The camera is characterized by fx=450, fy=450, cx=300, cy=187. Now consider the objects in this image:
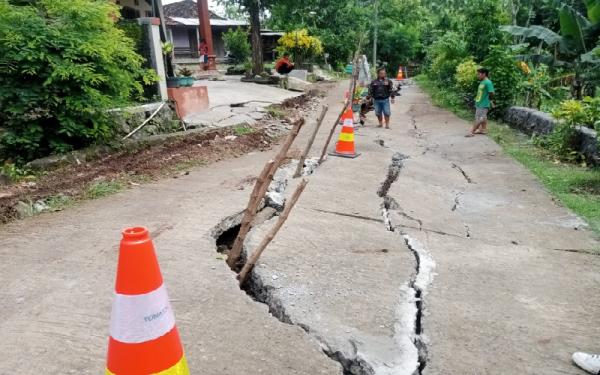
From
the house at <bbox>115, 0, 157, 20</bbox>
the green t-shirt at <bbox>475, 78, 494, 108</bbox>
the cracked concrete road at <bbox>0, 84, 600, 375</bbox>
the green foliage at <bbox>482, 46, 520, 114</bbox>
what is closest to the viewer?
the cracked concrete road at <bbox>0, 84, 600, 375</bbox>

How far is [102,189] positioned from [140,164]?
1.00 metres

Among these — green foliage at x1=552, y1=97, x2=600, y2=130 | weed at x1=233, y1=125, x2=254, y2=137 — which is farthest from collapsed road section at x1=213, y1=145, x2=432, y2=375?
green foliage at x1=552, y1=97, x2=600, y2=130

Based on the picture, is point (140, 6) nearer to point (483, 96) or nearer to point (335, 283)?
point (483, 96)

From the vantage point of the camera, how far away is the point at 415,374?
6.62 feet

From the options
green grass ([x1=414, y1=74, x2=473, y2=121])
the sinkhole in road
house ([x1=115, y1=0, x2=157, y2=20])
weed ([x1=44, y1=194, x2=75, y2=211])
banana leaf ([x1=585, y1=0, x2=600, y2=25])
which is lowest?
green grass ([x1=414, y1=74, x2=473, y2=121])

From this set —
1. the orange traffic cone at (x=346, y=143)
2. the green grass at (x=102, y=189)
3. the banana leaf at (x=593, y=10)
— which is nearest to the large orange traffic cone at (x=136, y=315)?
the green grass at (x=102, y=189)

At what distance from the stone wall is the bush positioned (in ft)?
20.8

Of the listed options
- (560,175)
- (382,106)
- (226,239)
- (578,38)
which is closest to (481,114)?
(382,106)

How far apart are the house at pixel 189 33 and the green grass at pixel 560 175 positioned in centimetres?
2209

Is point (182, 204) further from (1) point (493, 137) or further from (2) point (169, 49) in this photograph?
(1) point (493, 137)

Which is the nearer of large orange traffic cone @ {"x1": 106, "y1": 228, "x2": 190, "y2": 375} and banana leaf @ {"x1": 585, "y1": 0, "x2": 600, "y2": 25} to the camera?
large orange traffic cone @ {"x1": 106, "y1": 228, "x2": 190, "y2": 375}

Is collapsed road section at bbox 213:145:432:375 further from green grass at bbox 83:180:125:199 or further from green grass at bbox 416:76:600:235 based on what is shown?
green grass at bbox 416:76:600:235

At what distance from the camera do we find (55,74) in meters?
4.97

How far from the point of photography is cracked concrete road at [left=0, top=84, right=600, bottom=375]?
213cm
